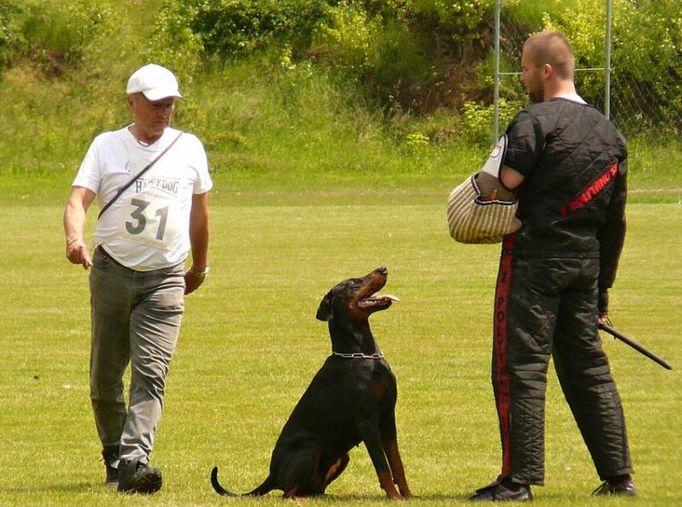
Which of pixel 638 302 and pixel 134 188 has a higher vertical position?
pixel 134 188

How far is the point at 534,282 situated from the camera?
5.89 metres

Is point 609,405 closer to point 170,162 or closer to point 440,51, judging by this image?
point 170,162

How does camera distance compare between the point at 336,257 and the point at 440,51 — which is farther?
the point at 440,51

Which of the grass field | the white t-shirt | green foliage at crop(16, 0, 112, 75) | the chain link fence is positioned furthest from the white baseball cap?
green foliage at crop(16, 0, 112, 75)

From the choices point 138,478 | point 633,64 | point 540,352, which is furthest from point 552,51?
point 633,64

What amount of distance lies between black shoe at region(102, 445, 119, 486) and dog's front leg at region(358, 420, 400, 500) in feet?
4.74

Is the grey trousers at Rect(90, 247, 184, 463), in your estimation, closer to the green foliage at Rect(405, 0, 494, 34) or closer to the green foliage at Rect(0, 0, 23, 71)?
the green foliage at Rect(0, 0, 23, 71)

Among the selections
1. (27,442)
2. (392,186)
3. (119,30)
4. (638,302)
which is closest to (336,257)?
(638,302)

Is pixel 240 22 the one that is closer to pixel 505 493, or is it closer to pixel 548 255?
pixel 548 255

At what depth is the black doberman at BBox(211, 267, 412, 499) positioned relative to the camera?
6.21 m

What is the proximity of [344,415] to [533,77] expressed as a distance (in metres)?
1.71

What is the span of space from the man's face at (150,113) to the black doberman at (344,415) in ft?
3.82

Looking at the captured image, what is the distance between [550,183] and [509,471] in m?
1.25

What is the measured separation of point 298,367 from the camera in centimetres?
1088
